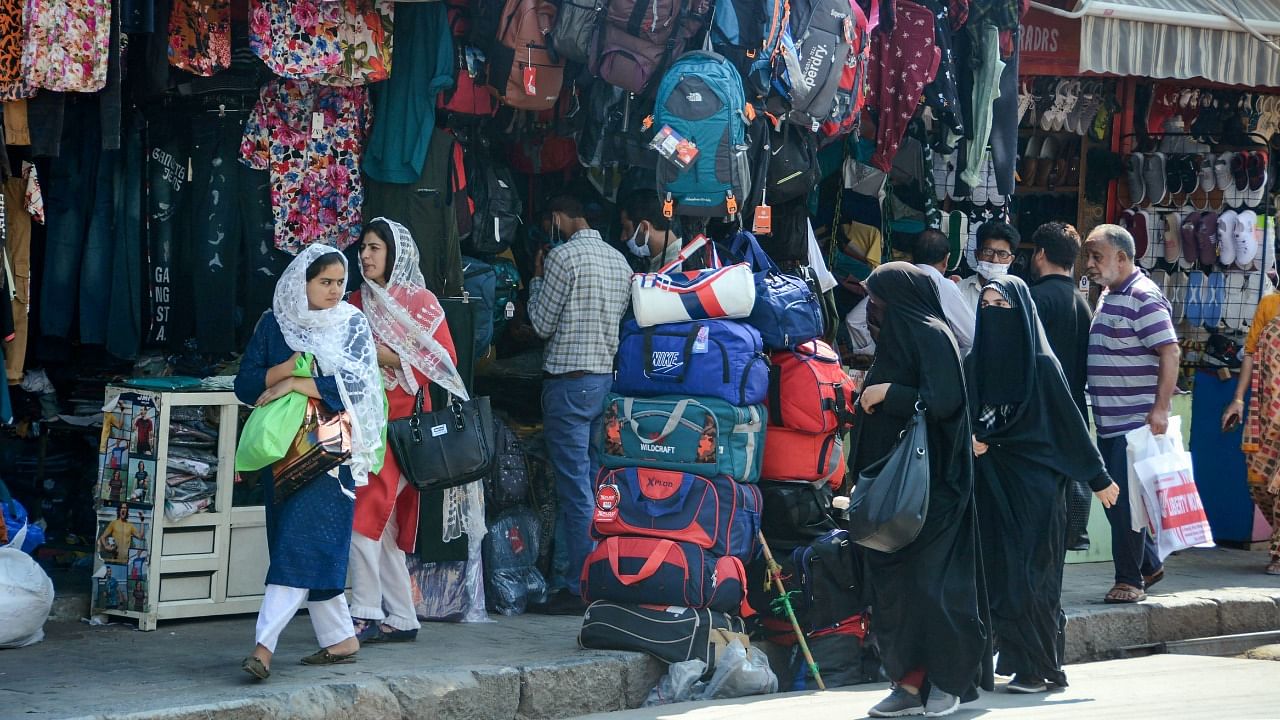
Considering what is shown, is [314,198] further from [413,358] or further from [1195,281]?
[1195,281]

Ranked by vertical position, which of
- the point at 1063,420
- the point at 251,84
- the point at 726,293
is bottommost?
the point at 1063,420

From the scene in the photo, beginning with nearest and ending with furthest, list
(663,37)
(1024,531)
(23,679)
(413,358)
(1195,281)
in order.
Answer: (23,679) < (1024,531) < (413,358) < (663,37) < (1195,281)

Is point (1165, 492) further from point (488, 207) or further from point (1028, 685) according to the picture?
point (488, 207)

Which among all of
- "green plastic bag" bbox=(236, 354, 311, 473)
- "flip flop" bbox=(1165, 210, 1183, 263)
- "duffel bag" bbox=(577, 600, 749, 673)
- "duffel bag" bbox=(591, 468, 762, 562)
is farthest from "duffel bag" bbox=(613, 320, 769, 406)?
"flip flop" bbox=(1165, 210, 1183, 263)

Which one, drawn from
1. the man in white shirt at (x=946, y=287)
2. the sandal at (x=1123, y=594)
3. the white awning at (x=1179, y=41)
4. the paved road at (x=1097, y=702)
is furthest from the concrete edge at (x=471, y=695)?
the white awning at (x=1179, y=41)

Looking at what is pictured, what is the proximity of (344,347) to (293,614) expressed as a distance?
106 centimetres

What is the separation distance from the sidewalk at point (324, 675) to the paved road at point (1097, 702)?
0.78ft

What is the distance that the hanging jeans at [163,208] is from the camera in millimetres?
8297

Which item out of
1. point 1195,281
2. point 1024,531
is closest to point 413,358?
point 1024,531

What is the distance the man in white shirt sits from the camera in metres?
9.33

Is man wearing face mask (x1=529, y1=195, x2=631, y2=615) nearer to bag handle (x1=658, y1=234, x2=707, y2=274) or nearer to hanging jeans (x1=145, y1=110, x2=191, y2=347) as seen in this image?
bag handle (x1=658, y1=234, x2=707, y2=274)

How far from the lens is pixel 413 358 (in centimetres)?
743

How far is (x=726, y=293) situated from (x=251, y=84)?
2.55 m

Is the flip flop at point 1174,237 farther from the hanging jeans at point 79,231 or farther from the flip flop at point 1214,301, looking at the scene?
the hanging jeans at point 79,231
